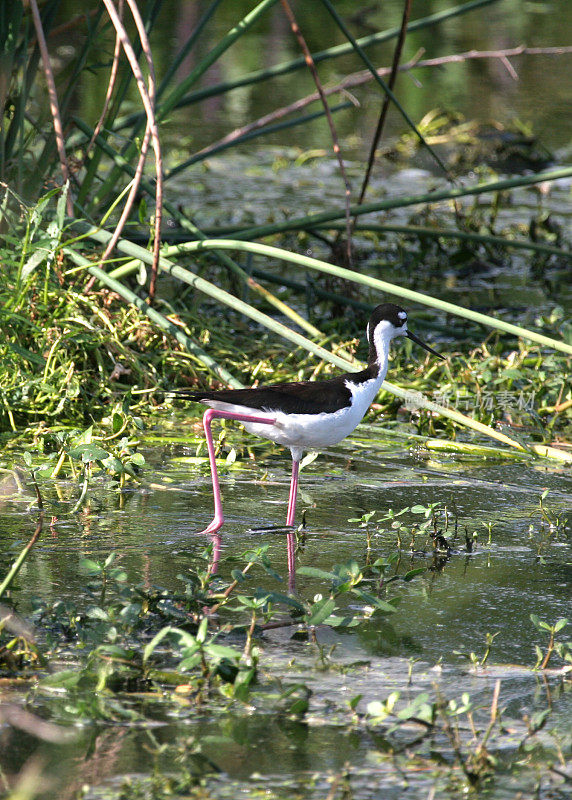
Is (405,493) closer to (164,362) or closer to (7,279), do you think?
(164,362)

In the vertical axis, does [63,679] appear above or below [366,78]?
below

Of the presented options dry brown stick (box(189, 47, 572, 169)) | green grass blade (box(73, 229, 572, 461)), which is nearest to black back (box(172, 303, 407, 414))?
green grass blade (box(73, 229, 572, 461))

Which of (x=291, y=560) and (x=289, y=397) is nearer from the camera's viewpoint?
(x=291, y=560)

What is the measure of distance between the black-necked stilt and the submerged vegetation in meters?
0.17

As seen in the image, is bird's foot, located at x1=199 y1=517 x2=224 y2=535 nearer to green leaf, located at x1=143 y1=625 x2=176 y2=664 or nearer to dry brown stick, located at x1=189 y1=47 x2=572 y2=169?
green leaf, located at x1=143 y1=625 x2=176 y2=664

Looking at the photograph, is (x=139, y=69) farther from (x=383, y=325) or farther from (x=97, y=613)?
(x=97, y=613)

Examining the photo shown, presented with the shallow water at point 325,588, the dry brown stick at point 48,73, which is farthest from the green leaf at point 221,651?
the dry brown stick at point 48,73

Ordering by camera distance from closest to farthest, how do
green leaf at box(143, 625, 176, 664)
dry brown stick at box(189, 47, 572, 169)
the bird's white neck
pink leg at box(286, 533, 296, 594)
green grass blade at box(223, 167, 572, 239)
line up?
green leaf at box(143, 625, 176, 664), pink leg at box(286, 533, 296, 594), the bird's white neck, green grass blade at box(223, 167, 572, 239), dry brown stick at box(189, 47, 572, 169)

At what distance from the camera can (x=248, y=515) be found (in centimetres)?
418

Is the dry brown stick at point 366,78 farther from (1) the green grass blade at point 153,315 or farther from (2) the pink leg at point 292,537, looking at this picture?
(2) the pink leg at point 292,537

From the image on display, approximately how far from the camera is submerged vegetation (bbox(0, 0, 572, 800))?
2.62 m

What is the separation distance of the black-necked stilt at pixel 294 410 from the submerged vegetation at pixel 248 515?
17 cm

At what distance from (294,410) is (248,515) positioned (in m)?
0.42

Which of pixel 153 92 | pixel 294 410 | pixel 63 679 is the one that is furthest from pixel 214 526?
pixel 153 92
